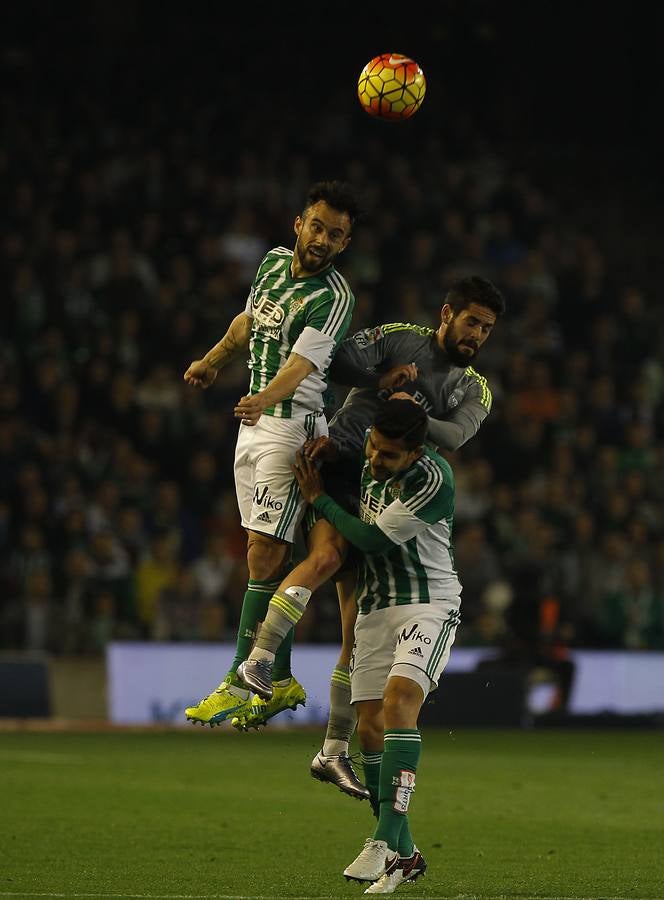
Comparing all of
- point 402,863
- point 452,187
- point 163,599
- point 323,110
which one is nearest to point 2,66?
point 323,110

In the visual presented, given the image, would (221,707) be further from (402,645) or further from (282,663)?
(402,645)

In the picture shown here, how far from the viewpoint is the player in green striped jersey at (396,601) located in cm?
717

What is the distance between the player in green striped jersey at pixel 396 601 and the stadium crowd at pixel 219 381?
8042 mm

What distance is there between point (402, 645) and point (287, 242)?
37.0 ft

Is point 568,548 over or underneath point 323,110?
underneath

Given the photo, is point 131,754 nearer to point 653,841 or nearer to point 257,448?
point 653,841

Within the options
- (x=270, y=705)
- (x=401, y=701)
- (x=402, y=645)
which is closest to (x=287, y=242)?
(x=270, y=705)

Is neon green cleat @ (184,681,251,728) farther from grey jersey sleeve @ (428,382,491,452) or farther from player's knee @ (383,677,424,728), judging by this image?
grey jersey sleeve @ (428,382,491,452)

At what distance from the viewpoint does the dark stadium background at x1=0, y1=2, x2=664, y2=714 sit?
1582 centimetres

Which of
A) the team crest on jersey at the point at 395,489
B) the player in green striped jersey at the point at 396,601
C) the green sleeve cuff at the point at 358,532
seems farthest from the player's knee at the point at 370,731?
the team crest on jersey at the point at 395,489

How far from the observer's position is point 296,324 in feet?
24.6

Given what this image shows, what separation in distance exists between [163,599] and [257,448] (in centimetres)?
828

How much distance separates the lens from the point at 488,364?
1866 cm

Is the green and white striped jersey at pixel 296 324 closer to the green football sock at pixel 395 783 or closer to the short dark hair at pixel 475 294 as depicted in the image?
the short dark hair at pixel 475 294
